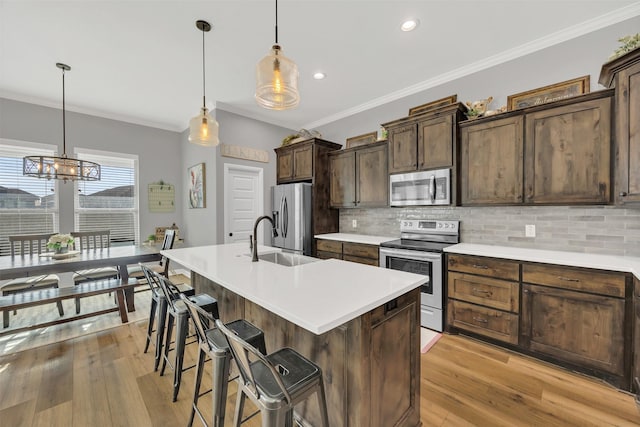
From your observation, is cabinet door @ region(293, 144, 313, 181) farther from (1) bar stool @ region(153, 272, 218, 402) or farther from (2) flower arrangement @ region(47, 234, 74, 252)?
(2) flower arrangement @ region(47, 234, 74, 252)

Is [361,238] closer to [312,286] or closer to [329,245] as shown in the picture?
[329,245]

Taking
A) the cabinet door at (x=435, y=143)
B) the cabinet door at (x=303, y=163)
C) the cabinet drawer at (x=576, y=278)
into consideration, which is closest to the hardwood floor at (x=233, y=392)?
the cabinet drawer at (x=576, y=278)

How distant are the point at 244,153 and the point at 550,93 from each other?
13.4 ft

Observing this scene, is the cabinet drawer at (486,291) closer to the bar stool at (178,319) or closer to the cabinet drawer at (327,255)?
the cabinet drawer at (327,255)

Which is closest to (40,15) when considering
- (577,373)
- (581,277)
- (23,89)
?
(23,89)

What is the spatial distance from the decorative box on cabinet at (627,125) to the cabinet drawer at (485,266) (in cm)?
88

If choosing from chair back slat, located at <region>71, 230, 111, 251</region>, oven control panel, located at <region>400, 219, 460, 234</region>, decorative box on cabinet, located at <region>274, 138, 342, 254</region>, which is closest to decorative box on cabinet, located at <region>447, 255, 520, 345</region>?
oven control panel, located at <region>400, 219, 460, 234</region>

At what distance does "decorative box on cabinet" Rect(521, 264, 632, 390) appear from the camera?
1.81 meters

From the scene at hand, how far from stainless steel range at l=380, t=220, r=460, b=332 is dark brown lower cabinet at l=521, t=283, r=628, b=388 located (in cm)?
71

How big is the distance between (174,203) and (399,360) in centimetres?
515

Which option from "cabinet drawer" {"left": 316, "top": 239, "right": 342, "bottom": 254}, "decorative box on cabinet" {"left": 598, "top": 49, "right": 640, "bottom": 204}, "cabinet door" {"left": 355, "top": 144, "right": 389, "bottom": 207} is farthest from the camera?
"cabinet drawer" {"left": 316, "top": 239, "right": 342, "bottom": 254}

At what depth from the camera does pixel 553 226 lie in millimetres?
2492

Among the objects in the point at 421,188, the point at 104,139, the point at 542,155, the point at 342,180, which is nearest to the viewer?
the point at 542,155

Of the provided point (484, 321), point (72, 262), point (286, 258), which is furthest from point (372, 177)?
point (72, 262)
